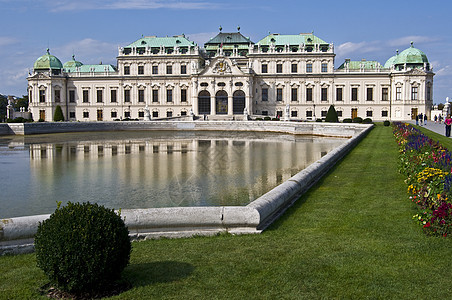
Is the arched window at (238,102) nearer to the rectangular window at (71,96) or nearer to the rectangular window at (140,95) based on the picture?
the rectangular window at (140,95)

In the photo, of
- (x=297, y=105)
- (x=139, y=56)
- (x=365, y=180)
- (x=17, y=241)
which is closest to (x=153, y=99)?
→ (x=139, y=56)

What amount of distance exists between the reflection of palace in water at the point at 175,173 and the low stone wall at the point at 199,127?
19.5 m

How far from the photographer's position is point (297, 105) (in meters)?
81.6

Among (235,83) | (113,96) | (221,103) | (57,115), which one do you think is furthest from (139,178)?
(113,96)

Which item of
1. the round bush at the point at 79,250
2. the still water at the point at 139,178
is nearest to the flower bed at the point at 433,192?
the still water at the point at 139,178

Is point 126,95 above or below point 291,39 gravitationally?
below

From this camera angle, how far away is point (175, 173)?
20266mm

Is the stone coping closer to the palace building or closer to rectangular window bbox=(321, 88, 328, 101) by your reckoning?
the palace building

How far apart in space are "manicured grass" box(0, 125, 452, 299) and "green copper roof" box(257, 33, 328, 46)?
74.6m

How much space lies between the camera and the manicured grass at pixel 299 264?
6.16 metres

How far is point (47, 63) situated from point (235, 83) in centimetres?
3421

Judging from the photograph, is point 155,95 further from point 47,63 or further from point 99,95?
point 47,63

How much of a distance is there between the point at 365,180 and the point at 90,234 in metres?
10.4

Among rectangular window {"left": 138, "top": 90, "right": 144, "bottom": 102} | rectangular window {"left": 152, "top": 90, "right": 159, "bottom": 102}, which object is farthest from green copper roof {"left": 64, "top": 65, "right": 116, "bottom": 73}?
rectangular window {"left": 152, "top": 90, "right": 159, "bottom": 102}
